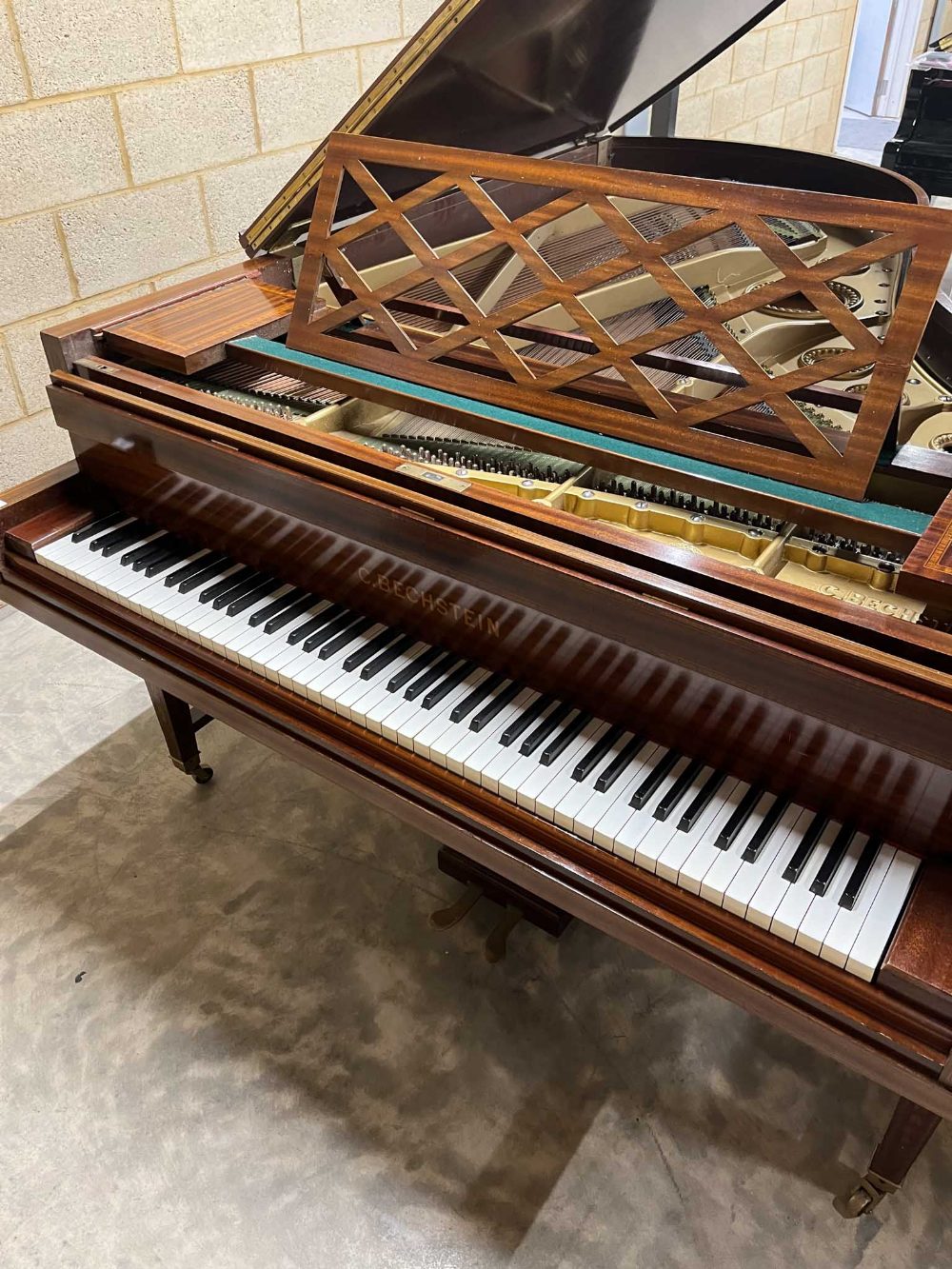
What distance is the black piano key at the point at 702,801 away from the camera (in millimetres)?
1607

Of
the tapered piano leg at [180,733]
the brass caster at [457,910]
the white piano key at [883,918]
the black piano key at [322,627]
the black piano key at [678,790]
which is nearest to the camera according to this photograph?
the white piano key at [883,918]

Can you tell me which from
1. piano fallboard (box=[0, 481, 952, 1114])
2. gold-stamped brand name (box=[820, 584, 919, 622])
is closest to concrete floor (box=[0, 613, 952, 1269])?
piano fallboard (box=[0, 481, 952, 1114])

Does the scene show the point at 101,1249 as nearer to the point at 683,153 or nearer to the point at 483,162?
the point at 483,162

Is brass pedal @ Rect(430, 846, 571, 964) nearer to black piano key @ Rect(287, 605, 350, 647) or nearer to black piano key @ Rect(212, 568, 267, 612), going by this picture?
black piano key @ Rect(287, 605, 350, 647)

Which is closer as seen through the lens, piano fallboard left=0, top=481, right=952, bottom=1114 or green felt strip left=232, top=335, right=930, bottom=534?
piano fallboard left=0, top=481, right=952, bottom=1114

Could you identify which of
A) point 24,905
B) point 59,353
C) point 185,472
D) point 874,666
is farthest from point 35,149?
point 874,666

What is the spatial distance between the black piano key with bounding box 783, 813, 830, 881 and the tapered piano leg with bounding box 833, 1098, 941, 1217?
1.69 ft

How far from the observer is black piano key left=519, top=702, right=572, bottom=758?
5.77 ft

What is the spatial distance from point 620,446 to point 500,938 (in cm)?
130

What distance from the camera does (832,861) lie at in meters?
1.53

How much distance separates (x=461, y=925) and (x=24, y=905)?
4.02 ft

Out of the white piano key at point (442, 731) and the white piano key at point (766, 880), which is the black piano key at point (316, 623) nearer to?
the white piano key at point (442, 731)

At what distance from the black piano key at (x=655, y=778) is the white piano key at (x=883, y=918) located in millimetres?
394

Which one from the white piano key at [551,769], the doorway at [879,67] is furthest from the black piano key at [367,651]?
the doorway at [879,67]
